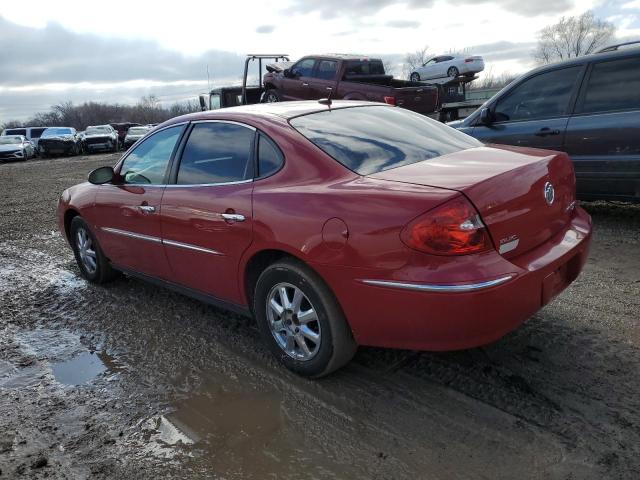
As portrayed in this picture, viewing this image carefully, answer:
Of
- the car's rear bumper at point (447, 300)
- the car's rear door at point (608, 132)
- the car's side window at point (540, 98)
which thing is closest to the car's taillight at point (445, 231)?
the car's rear bumper at point (447, 300)

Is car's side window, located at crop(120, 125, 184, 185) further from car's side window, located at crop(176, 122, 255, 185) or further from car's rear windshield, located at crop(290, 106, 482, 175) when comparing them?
car's rear windshield, located at crop(290, 106, 482, 175)

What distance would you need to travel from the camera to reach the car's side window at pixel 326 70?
13.3m

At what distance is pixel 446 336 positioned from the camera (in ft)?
8.43

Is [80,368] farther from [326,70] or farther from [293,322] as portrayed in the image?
[326,70]

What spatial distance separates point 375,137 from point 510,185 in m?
0.93

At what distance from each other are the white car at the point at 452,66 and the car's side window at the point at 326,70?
13159mm

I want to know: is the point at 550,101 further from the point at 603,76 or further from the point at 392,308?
the point at 392,308

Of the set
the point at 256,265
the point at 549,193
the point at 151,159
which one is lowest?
the point at 256,265

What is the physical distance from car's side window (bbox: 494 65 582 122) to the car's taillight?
3971 mm

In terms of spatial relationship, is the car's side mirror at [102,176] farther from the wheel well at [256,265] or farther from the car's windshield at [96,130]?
the car's windshield at [96,130]

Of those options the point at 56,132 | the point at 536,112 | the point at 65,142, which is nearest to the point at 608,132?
the point at 536,112

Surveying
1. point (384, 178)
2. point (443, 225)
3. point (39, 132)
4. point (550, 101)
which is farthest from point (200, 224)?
point (39, 132)

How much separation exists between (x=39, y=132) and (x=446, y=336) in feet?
117

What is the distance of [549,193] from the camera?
297 cm
